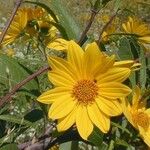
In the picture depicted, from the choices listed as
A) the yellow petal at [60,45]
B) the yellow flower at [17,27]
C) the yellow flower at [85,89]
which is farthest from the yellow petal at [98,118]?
the yellow flower at [17,27]

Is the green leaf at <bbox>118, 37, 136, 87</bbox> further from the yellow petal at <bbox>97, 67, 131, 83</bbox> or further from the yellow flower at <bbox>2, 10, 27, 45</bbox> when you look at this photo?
the yellow flower at <bbox>2, 10, 27, 45</bbox>

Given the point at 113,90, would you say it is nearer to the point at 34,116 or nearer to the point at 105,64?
the point at 105,64

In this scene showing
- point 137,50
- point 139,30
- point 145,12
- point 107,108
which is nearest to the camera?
point 107,108

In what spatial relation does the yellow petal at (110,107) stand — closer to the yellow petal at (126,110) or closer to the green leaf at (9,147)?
the yellow petal at (126,110)

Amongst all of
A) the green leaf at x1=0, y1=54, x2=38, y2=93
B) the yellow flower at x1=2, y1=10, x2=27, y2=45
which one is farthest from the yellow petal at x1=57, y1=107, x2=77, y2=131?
the yellow flower at x1=2, y1=10, x2=27, y2=45

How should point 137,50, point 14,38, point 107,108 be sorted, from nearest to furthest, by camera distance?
point 107,108 → point 137,50 → point 14,38

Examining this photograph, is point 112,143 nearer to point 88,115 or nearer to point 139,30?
point 88,115

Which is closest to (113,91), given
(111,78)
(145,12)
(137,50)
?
(111,78)
